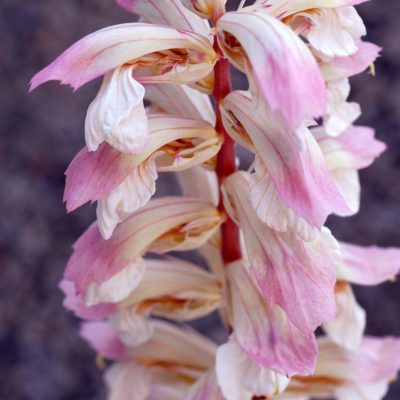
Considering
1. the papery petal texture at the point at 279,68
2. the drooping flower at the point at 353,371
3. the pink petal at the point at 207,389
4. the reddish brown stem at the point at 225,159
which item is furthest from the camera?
the drooping flower at the point at 353,371

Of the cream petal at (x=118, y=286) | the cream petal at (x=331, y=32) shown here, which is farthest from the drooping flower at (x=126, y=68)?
A: the cream petal at (x=118, y=286)

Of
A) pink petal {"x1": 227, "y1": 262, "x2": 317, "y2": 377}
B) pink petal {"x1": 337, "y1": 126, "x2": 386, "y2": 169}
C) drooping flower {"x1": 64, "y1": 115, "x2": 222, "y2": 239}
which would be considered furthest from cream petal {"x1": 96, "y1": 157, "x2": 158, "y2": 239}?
pink petal {"x1": 337, "y1": 126, "x2": 386, "y2": 169}

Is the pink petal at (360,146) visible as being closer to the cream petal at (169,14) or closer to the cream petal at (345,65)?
the cream petal at (345,65)

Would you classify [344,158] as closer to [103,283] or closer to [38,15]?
[103,283]

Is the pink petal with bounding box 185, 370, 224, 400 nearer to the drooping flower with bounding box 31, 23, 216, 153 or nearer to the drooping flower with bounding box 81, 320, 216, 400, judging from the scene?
the drooping flower with bounding box 81, 320, 216, 400

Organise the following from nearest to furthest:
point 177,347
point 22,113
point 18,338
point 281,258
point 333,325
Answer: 1. point 281,258
2. point 333,325
3. point 177,347
4. point 18,338
5. point 22,113

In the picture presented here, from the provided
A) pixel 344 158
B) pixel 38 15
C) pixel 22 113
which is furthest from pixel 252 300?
pixel 38 15
